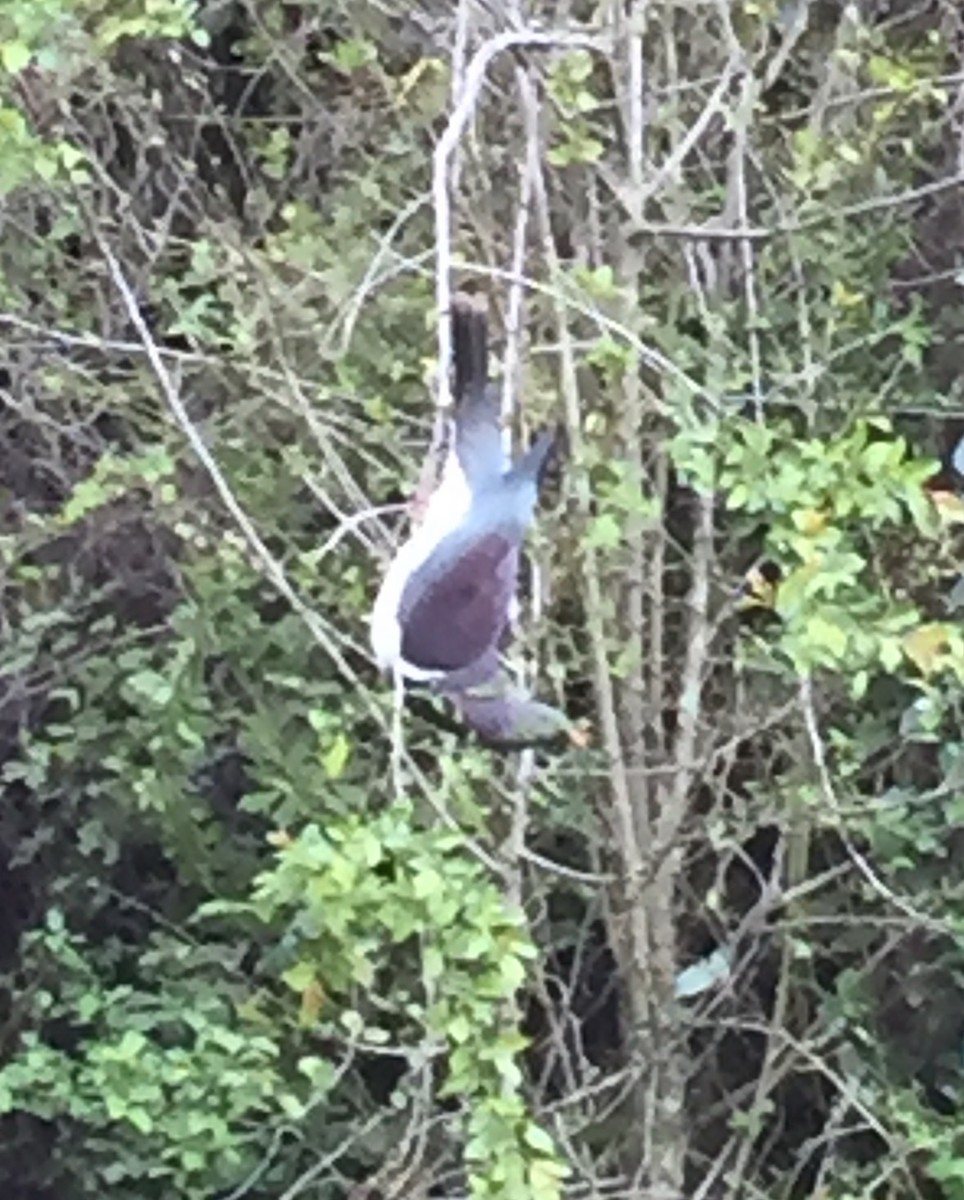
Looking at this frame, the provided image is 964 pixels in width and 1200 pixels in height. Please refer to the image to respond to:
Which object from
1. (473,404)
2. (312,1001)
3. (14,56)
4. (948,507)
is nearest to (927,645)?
(948,507)

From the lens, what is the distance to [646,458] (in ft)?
7.43

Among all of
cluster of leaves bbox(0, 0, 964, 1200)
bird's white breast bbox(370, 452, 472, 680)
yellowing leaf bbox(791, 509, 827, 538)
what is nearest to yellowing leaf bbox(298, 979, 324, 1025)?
cluster of leaves bbox(0, 0, 964, 1200)

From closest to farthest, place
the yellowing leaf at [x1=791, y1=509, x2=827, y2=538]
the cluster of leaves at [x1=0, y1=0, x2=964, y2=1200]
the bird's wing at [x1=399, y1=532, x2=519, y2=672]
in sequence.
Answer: the bird's wing at [x1=399, y1=532, x2=519, y2=672] → the yellowing leaf at [x1=791, y1=509, x2=827, y2=538] → the cluster of leaves at [x1=0, y1=0, x2=964, y2=1200]

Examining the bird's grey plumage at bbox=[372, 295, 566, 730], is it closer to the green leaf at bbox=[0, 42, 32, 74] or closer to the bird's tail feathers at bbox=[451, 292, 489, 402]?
the bird's tail feathers at bbox=[451, 292, 489, 402]

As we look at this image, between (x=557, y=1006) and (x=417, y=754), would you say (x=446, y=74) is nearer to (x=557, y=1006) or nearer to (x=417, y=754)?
(x=417, y=754)

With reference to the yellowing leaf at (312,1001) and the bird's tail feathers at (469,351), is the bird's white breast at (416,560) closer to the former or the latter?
the bird's tail feathers at (469,351)

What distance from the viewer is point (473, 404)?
1201mm

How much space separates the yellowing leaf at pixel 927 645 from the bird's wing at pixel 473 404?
0.58m

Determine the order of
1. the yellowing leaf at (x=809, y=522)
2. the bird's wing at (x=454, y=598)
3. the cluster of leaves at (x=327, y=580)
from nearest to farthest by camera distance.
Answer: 1. the bird's wing at (x=454, y=598)
2. the yellowing leaf at (x=809, y=522)
3. the cluster of leaves at (x=327, y=580)

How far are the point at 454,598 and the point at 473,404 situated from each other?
0.31 ft

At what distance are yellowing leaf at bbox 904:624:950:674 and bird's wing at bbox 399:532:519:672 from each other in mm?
588

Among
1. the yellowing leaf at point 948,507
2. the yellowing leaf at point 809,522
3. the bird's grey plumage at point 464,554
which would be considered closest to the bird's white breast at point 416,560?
the bird's grey plumage at point 464,554

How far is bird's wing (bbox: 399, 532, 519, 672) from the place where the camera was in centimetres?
116

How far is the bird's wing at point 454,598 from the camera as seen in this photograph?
3.82ft
